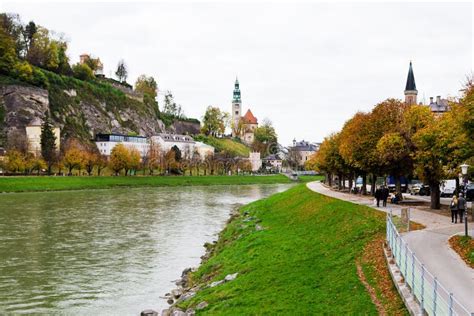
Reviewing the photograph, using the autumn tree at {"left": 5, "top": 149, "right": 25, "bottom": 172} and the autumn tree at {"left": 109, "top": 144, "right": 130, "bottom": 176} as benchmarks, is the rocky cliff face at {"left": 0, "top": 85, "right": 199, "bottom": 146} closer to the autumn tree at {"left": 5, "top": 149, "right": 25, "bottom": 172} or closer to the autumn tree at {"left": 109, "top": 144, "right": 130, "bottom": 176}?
the autumn tree at {"left": 5, "top": 149, "right": 25, "bottom": 172}

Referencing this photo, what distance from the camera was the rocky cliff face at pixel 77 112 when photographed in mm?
117375

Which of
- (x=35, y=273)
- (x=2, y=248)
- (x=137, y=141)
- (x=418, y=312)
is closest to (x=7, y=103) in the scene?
(x=137, y=141)

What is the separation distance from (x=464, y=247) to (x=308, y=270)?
5.29m

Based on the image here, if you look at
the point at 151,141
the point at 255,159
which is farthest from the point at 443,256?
the point at 255,159

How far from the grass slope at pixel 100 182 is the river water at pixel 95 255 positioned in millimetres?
26493

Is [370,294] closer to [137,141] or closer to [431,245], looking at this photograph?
[431,245]

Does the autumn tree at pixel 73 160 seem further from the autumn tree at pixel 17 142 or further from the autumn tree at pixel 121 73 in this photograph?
the autumn tree at pixel 121 73

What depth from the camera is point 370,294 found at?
48.2 feet

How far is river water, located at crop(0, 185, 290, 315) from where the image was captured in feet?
66.7

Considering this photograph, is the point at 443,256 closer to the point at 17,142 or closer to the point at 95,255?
the point at 95,255

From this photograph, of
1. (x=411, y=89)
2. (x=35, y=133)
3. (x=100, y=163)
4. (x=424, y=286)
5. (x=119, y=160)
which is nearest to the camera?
(x=424, y=286)

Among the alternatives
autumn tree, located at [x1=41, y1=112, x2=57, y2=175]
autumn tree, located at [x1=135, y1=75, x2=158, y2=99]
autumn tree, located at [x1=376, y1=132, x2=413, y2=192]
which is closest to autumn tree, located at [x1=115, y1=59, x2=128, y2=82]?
autumn tree, located at [x1=135, y1=75, x2=158, y2=99]

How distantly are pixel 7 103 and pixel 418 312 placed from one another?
391ft

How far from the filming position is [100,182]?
9319 centimetres
